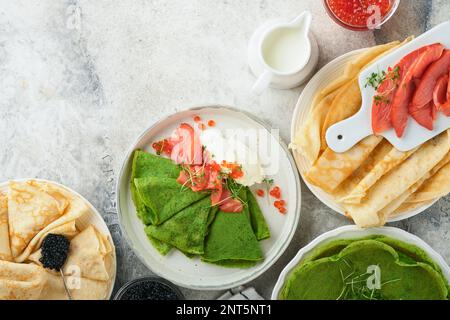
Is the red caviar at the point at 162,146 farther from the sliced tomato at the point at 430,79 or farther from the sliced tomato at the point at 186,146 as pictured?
the sliced tomato at the point at 430,79

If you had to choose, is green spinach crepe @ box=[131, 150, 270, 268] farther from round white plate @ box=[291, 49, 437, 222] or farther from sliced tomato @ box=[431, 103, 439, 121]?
sliced tomato @ box=[431, 103, 439, 121]

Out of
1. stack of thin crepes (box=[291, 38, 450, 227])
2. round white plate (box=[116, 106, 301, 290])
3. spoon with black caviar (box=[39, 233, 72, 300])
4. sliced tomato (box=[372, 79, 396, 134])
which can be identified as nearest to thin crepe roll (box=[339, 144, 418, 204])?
stack of thin crepes (box=[291, 38, 450, 227])

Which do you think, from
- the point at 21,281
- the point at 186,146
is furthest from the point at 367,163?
the point at 21,281

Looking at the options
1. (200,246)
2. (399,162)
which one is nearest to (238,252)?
(200,246)

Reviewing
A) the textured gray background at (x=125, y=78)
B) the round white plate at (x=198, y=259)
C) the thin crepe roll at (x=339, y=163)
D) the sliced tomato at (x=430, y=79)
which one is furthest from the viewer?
the textured gray background at (x=125, y=78)

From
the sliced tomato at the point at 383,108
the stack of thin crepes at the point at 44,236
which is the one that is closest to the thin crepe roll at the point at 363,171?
the sliced tomato at the point at 383,108

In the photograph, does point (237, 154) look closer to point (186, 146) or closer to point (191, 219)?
point (186, 146)
